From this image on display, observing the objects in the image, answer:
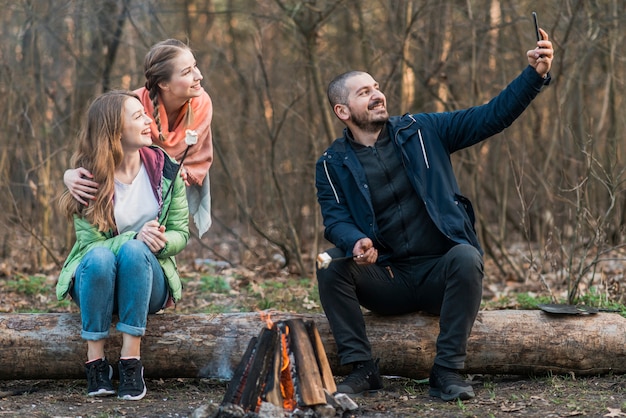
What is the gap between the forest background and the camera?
27.9ft

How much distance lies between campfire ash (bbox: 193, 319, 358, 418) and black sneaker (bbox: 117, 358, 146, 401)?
0.63m

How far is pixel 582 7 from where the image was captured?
8.30 m

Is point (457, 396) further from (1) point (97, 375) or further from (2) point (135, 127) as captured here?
(2) point (135, 127)

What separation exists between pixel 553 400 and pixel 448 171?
135cm

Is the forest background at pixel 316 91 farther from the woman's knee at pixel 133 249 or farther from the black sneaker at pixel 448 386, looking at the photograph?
the woman's knee at pixel 133 249

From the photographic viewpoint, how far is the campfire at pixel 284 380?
149 inches

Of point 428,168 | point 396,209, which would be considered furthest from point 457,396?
point 428,168

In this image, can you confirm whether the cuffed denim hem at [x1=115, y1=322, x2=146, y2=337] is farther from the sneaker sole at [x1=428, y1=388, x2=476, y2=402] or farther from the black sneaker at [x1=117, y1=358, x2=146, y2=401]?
the sneaker sole at [x1=428, y1=388, x2=476, y2=402]

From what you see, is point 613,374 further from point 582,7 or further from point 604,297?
point 582,7

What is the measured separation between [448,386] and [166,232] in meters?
1.71

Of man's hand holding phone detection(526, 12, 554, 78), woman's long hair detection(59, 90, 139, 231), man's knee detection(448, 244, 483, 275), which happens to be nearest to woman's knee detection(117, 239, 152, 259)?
woman's long hair detection(59, 90, 139, 231)

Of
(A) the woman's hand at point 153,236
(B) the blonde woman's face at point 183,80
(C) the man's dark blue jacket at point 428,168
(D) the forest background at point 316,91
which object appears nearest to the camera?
(A) the woman's hand at point 153,236

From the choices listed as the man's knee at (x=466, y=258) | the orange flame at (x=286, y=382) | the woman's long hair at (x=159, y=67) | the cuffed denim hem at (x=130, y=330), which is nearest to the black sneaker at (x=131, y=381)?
the cuffed denim hem at (x=130, y=330)

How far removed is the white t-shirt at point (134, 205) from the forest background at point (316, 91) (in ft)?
12.1
